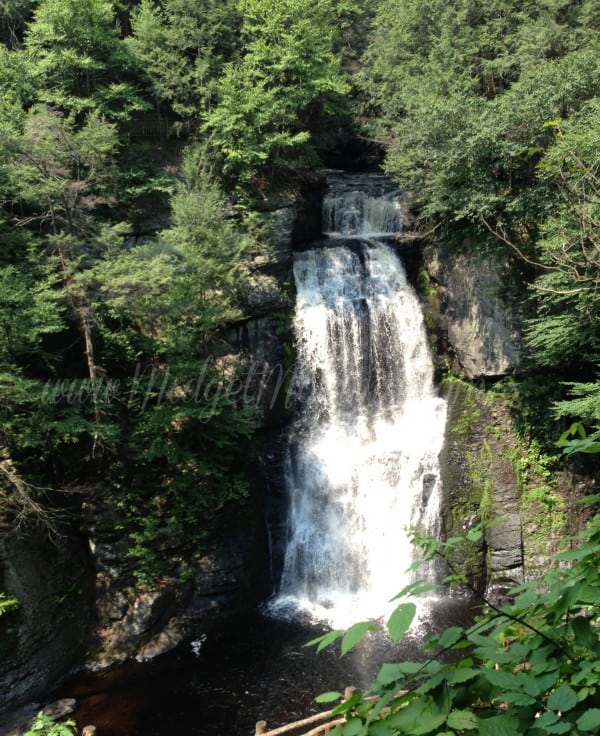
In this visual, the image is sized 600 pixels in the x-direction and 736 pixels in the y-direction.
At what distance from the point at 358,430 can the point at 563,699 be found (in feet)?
44.0

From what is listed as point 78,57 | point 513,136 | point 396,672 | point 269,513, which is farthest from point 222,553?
point 78,57

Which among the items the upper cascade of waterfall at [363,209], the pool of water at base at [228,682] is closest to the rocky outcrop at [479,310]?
the upper cascade of waterfall at [363,209]

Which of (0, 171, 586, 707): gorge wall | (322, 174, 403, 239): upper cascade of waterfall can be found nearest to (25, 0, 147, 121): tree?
(0, 171, 586, 707): gorge wall

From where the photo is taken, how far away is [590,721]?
152 cm

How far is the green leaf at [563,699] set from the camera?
1.55m

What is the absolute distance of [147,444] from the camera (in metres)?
12.8

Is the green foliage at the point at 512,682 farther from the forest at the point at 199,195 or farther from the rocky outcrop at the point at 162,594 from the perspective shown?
the rocky outcrop at the point at 162,594

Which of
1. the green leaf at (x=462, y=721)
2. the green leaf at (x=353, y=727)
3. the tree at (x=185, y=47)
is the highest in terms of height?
the tree at (x=185, y=47)

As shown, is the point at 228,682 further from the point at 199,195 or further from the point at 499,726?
the point at 199,195

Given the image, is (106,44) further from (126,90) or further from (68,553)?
(68,553)

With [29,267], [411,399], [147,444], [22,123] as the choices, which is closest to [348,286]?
[411,399]

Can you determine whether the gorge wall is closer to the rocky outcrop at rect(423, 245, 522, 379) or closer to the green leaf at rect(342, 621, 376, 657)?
the rocky outcrop at rect(423, 245, 522, 379)

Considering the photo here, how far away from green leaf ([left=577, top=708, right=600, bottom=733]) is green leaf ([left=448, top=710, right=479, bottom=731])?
0.28 m

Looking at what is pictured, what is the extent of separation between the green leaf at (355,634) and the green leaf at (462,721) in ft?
1.08
